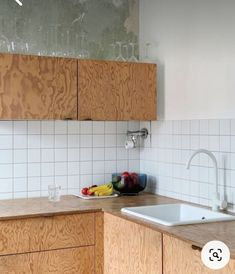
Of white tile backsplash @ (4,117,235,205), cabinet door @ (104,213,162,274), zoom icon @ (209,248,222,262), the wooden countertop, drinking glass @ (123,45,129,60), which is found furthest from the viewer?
drinking glass @ (123,45,129,60)

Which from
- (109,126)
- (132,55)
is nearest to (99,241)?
(109,126)

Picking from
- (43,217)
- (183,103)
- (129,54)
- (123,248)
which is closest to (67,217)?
(43,217)

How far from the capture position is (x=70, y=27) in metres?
3.84

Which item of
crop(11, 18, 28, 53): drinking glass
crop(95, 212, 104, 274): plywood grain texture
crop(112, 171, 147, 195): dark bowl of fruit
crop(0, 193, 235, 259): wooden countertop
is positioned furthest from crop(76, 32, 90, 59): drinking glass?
crop(95, 212, 104, 274): plywood grain texture

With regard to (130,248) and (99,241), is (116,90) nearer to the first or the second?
(99,241)

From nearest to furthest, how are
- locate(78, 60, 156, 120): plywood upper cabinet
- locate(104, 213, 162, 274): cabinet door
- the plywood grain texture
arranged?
locate(104, 213, 162, 274): cabinet door < the plywood grain texture < locate(78, 60, 156, 120): plywood upper cabinet

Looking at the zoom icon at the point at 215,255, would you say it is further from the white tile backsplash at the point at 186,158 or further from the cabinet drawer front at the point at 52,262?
the cabinet drawer front at the point at 52,262

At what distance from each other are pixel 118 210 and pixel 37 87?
102 centimetres

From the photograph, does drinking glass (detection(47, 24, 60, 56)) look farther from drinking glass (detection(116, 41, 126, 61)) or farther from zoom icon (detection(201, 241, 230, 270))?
zoom icon (detection(201, 241, 230, 270))

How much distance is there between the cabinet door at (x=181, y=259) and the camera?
2.26 meters

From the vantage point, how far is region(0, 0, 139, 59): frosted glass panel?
363cm

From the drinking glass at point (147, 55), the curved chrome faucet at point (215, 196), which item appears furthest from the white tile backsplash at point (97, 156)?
the drinking glass at point (147, 55)

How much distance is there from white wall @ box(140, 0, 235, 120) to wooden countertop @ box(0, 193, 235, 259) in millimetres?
718

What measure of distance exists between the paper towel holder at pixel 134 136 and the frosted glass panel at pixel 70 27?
63 cm
